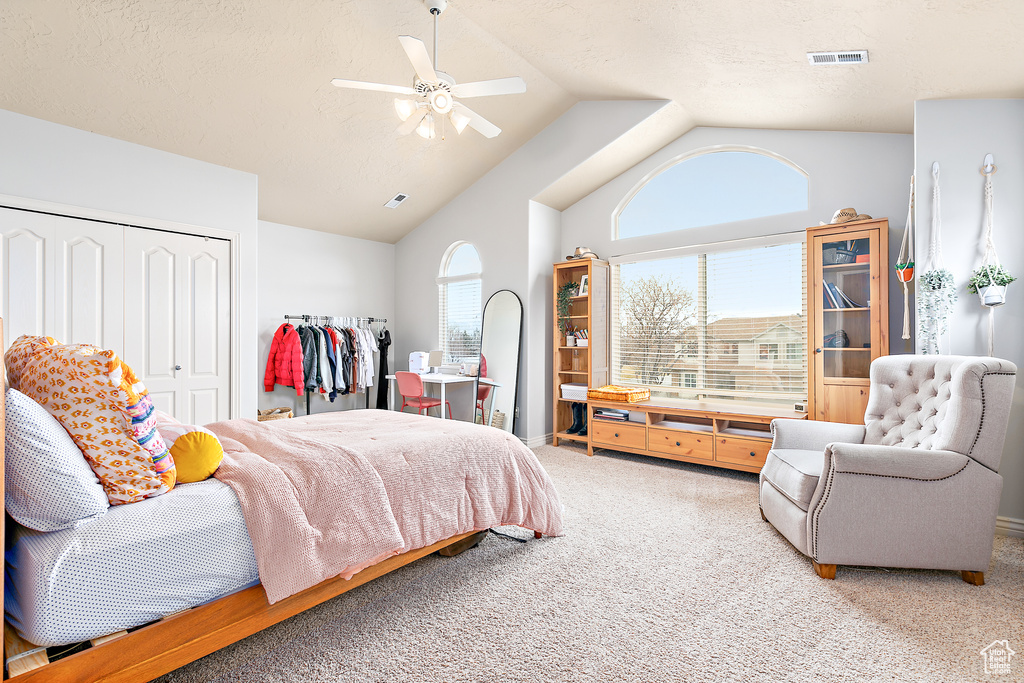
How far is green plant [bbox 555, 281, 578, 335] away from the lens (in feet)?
16.4

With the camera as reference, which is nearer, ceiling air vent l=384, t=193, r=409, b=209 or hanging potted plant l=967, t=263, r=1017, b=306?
hanging potted plant l=967, t=263, r=1017, b=306

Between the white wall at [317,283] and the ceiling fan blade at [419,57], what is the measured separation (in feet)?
11.4

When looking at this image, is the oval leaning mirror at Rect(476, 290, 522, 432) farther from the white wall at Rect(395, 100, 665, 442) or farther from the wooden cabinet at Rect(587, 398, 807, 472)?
Answer: the wooden cabinet at Rect(587, 398, 807, 472)

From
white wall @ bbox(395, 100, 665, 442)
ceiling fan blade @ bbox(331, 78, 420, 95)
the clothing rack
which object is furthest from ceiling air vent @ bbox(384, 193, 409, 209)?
ceiling fan blade @ bbox(331, 78, 420, 95)

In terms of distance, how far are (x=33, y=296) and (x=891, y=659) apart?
16.3 feet

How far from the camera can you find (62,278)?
3.48 m

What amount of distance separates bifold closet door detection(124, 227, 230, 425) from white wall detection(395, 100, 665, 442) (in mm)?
2401

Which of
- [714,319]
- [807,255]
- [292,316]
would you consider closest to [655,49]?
[807,255]

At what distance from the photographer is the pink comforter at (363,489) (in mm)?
1653

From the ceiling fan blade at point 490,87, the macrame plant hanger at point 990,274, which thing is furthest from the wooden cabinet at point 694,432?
the ceiling fan blade at point 490,87

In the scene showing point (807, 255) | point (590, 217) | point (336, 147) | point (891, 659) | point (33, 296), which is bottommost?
point (891, 659)

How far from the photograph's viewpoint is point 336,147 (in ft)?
14.4

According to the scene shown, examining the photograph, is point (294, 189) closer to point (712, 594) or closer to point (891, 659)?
point (712, 594)

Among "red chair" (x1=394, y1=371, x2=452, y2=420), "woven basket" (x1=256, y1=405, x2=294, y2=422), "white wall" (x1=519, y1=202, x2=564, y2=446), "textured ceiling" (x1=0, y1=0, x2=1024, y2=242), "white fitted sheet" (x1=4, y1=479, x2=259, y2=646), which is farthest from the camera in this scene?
"white wall" (x1=519, y1=202, x2=564, y2=446)
